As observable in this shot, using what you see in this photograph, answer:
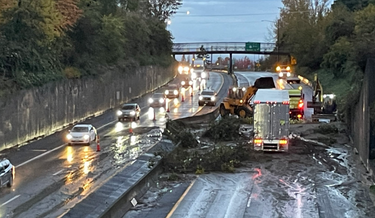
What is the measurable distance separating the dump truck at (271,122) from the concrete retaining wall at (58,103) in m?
15.6

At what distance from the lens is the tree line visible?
54250mm

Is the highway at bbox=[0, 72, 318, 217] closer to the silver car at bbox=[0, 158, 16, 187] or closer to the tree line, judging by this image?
the silver car at bbox=[0, 158, 16, 187]

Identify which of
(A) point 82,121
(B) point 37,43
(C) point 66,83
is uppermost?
(B) point 37,43

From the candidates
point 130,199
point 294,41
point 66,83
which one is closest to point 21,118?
point 66,83

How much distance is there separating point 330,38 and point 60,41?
43.3 meters

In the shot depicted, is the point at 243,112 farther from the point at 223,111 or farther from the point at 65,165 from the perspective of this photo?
the point at 65,165

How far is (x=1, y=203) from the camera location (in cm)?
2222

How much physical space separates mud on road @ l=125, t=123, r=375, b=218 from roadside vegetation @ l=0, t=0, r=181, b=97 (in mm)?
17353

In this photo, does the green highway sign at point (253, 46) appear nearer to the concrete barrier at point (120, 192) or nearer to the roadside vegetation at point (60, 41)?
the roadside vegetation at point (60, 41)

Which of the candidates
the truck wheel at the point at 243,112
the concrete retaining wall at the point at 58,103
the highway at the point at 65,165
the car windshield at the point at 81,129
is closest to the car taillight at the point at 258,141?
the highway at the point at 65,165

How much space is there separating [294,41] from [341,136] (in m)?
65.1

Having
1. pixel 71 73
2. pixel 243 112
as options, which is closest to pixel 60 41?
pixel 71 73

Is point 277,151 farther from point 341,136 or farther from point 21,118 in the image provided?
point 21,118

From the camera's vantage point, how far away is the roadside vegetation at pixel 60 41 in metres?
42.7
